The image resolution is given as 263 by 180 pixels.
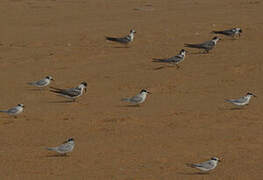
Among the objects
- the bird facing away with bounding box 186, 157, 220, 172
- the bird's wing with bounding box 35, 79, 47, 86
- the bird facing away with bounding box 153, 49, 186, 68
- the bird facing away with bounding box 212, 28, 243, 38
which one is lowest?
the bird facing away with bounding box 186, 157, 220, 172

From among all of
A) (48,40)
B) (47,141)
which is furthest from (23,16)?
(47,141)

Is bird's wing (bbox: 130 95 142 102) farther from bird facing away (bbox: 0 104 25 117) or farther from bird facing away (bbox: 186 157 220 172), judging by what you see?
bird facing away (bbox: 186 157 220 172)

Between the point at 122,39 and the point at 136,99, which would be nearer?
the point at 136,99

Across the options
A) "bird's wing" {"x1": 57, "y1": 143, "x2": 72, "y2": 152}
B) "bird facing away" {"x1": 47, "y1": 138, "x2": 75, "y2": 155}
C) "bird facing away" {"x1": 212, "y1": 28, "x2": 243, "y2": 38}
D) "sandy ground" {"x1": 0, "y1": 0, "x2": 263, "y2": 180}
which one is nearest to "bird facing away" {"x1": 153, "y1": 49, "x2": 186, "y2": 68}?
"sandy ground" {"x1": 0, "y1": 0, "x2": 263, "y2": 180}

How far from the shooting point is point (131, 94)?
62.8ft

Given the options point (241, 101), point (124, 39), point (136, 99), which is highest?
point (124, 39)

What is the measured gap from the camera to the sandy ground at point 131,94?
12.7 m

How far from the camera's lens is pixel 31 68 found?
22.9 metres

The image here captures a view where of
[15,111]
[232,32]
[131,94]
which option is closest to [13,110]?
[15,111]

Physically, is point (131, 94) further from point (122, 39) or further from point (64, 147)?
point (122, 39)

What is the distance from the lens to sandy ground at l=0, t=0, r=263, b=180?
12688mm

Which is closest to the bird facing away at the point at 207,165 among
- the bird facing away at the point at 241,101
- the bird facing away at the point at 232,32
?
the bird facing away at the point at 241,101

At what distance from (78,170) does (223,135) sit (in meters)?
3.71

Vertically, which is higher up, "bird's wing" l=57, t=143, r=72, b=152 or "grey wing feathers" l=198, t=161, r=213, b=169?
"bird's wing" l=57, t=143, r=72, b=152
